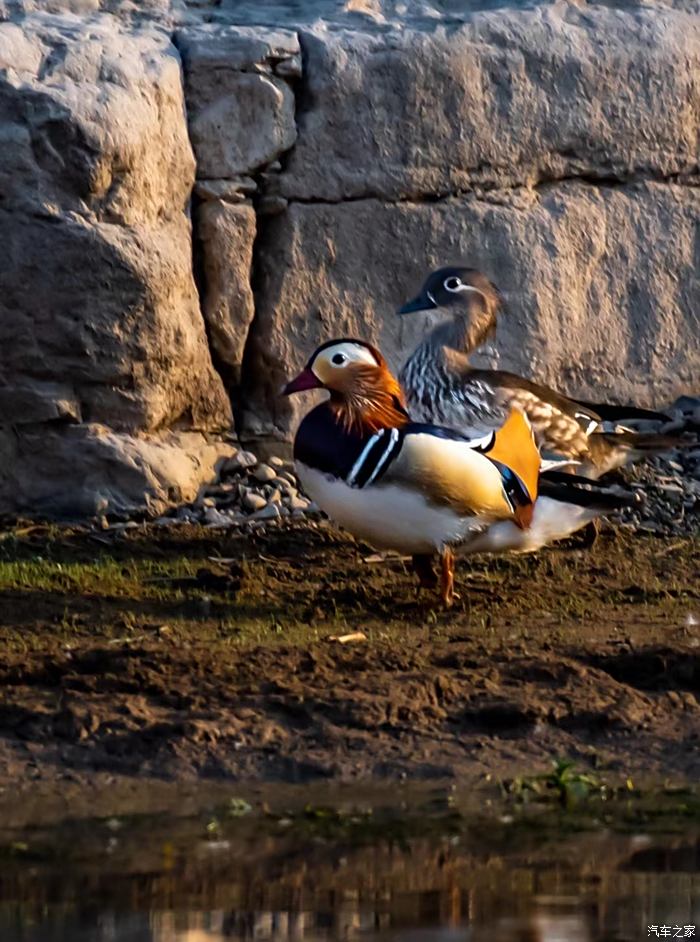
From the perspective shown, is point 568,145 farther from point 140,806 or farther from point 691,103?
point 140,806

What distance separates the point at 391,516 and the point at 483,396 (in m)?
1.40

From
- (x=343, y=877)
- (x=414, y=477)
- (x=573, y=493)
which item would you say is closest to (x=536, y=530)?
(x=573, y=493)

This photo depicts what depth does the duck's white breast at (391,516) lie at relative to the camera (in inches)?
270

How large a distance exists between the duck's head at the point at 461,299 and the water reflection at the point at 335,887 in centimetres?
382

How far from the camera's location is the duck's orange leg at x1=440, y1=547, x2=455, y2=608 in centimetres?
702

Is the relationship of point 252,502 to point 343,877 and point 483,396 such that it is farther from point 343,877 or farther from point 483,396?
point 343,877

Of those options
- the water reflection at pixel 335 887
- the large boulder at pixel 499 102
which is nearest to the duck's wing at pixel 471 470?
the large boulder at pixel 499 102

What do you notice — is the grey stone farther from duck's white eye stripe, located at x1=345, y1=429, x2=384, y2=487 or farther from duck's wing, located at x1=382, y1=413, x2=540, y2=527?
duck's white eye stripe, located at x1=345, y1=429, x2=384, y2=487

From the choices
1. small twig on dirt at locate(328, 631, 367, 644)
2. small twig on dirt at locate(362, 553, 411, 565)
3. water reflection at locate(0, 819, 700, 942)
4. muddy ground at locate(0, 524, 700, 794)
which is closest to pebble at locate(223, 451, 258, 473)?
muddy ground at locate(0, 524, 700, 794)

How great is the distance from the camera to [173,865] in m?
4.49

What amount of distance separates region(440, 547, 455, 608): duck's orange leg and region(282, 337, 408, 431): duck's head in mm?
511

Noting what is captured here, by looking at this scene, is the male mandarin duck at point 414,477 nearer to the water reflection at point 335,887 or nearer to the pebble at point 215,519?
the pebble at point 215,519

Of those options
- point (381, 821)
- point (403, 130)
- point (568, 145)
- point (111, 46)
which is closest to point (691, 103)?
point (568, 145)

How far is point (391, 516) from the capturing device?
6.89 metres
